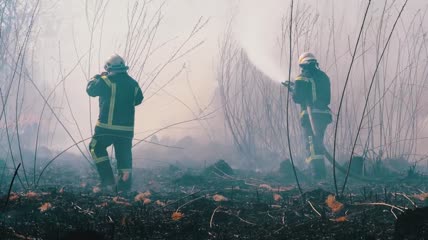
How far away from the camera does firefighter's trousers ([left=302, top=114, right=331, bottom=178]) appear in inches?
317

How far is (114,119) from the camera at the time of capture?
256 inches

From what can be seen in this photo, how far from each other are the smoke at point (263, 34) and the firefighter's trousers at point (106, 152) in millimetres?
4417

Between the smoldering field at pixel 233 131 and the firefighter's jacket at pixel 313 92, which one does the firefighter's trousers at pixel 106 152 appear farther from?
the firefighter's jacket at pixel 313 92

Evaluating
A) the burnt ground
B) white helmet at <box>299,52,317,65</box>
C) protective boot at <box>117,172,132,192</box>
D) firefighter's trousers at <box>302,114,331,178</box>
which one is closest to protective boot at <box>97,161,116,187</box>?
protective boot at <box>117,172,132,192</box>

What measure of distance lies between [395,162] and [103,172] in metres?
5.58

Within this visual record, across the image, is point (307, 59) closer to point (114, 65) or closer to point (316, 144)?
point (316, 144)

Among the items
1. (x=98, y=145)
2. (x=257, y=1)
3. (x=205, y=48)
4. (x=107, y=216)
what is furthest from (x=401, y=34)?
(x=107, y=216)

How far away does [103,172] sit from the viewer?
655cm

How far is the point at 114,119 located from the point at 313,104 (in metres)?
3.42

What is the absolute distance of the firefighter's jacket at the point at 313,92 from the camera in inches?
315

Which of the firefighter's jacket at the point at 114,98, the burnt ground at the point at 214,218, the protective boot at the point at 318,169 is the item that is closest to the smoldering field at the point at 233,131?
the burnt ground at the point at 214,218

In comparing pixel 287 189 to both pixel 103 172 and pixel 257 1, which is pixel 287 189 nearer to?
pixel 103 172

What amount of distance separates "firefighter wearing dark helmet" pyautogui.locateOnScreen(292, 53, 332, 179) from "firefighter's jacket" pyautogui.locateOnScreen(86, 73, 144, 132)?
113 inches

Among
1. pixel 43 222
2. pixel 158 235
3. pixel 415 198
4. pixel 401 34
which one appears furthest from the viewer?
pixel 401 34
